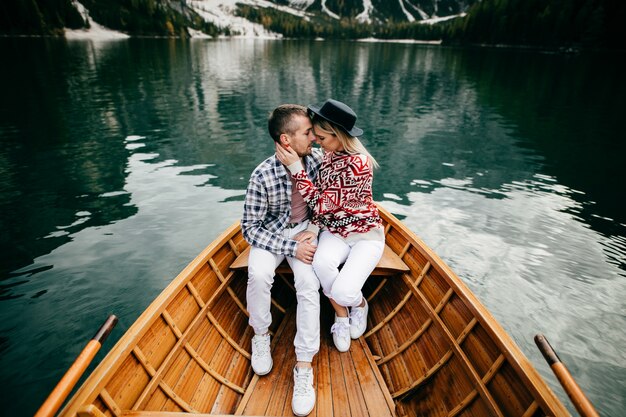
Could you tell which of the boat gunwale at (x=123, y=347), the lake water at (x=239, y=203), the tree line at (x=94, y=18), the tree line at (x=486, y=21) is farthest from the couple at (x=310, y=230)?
the tree line at (x=94, y=18)

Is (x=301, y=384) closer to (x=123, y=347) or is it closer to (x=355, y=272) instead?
(x=355, y=272)

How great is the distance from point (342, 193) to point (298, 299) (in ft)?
4.19

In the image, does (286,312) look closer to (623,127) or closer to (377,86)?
(623,127)

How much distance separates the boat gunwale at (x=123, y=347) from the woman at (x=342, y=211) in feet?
4.67

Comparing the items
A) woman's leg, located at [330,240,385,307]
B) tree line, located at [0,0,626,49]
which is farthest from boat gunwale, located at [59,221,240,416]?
tree line, located at [0,0,626,49]

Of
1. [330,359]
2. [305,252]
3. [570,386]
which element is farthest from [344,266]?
[570,386]

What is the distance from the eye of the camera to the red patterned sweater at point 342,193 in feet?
11.8

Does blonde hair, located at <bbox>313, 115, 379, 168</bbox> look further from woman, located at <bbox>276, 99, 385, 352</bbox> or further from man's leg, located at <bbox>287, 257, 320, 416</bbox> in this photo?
man's leg, located at <bbox>287, 257, 320, 416</bbox>

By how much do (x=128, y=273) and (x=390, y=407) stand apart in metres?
5.94

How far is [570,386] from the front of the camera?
200 cm

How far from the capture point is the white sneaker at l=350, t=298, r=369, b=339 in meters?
4.05

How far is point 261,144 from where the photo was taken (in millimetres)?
15578

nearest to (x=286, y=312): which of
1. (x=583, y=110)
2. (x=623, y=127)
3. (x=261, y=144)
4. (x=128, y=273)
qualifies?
(x=128, y=273)

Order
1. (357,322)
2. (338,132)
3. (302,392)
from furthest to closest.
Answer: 1. (357,322)
2. (338,132)
3. (302,392)
